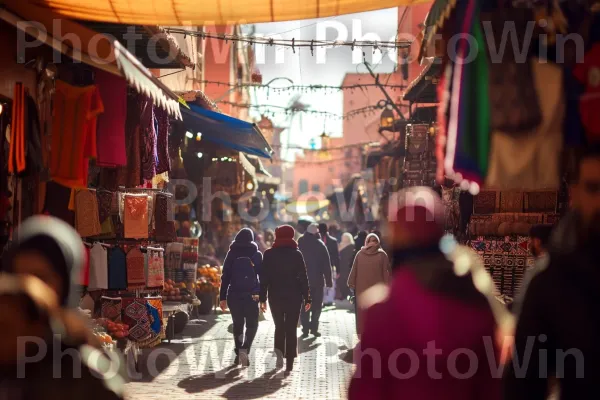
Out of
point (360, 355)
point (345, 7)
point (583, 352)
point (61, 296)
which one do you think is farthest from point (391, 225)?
point (345, 7)

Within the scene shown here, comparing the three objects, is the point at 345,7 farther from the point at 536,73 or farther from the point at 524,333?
the point at 524,333

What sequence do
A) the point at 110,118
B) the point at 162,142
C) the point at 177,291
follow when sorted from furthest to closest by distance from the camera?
1. the point at 177,291
2. the point at 162,142
3. the point at 110,118

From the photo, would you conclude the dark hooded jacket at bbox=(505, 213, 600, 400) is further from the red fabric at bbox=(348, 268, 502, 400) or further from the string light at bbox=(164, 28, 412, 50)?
the string light at bbox=(164, 28, 412, 50)

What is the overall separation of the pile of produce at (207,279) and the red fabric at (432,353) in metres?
15.6

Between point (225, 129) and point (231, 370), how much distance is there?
5517 millimetres

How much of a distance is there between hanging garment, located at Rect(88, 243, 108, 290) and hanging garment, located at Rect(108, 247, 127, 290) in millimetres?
185

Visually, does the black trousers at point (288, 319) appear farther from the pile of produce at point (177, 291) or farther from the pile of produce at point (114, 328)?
the pile of produce at point (177, 291)

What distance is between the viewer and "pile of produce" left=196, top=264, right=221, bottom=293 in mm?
20062

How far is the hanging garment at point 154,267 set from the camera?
12445mm

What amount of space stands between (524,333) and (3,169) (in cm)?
554

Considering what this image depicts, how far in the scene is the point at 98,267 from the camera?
37.4 feet

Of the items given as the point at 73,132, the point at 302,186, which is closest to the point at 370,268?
the point at 73,132

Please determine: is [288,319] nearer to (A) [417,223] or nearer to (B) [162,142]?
(B) [162,142]

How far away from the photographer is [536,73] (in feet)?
15.3
